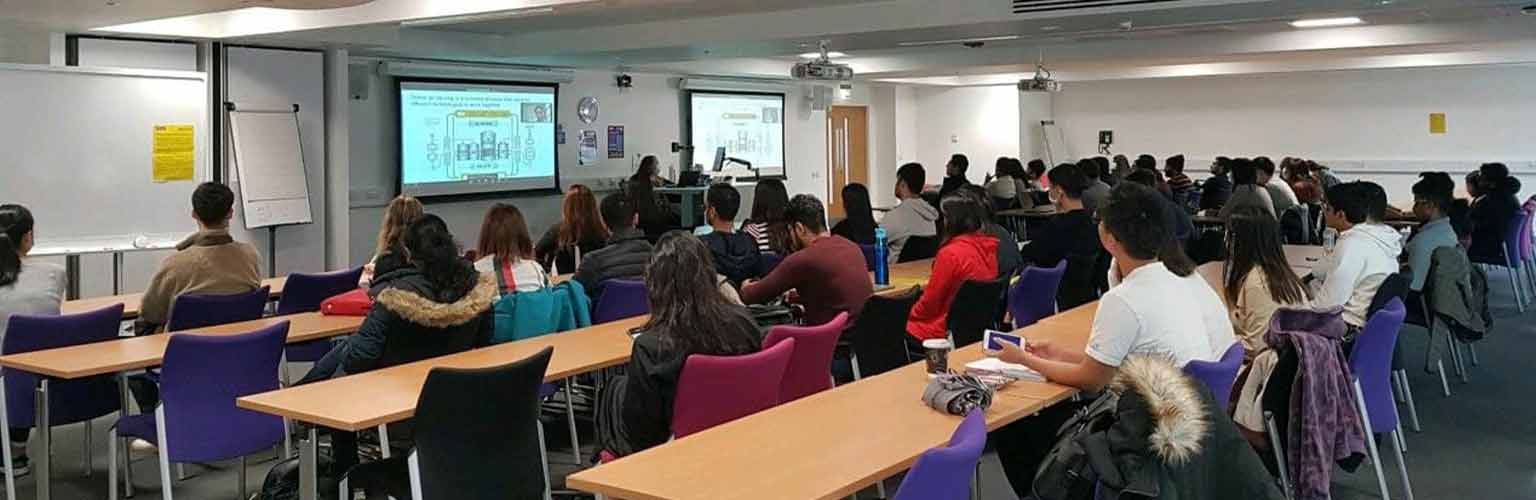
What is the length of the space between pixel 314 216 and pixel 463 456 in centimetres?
702

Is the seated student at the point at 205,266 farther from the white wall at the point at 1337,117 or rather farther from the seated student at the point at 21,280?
the white wall at the point at 1337,117

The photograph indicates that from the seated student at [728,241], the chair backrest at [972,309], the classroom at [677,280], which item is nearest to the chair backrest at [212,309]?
the classroom at [677,280]

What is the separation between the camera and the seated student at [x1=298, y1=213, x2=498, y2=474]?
4125mm

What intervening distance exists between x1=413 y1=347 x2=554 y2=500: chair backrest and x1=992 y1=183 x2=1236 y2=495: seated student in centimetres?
143

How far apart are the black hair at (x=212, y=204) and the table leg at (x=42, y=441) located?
1204mm

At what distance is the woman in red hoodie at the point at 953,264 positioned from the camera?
5434 millimetres

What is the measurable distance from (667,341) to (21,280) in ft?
10.2

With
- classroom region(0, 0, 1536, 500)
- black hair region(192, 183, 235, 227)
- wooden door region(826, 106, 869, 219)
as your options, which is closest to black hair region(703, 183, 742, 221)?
classroom region(0, 0, 1536, 500)

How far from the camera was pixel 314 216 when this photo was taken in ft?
31.9

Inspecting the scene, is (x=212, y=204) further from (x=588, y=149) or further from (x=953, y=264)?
(x=588, y=149)

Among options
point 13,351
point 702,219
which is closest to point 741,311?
point 13,351

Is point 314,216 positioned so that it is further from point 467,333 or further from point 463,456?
point 463,456

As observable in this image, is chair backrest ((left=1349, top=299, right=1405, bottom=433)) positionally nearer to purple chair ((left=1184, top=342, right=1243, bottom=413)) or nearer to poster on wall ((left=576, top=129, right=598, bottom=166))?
purple chair ((left=1184, top=342, right=1243, bottom=413))

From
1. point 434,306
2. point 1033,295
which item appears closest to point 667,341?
point 434,306
